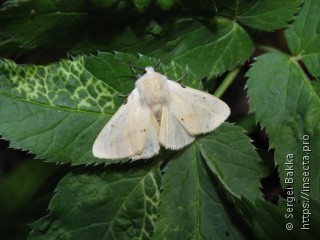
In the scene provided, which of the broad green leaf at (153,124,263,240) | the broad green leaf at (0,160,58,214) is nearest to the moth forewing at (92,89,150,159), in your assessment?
the broad green leaf at (153,124,263,240)

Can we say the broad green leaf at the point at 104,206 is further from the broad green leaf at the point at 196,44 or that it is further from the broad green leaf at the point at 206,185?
the broad green leaf at the point at 196,44

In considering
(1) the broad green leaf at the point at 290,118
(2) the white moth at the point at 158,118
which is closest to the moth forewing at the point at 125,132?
(2) the white moth at the point at 158,118

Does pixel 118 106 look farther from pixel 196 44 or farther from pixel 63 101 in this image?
pixel 196 44

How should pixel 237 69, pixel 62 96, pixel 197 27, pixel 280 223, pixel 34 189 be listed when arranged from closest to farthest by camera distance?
pixel 280 223 < pixel 62 96 < pixel 197 27 < pixel 237 69 < pixel 34 189

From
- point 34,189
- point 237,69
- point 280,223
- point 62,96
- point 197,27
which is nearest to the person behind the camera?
point 280,223

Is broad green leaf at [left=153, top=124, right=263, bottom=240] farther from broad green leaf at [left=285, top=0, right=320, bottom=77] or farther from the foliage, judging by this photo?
broad green leaf at [left=285, top=0, right=320, bottom=77]

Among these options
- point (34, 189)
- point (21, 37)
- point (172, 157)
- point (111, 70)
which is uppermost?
point (21, 37)

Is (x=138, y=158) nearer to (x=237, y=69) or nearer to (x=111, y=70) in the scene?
(x=111, y=70)

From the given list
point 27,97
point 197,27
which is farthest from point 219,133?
point 27,97
